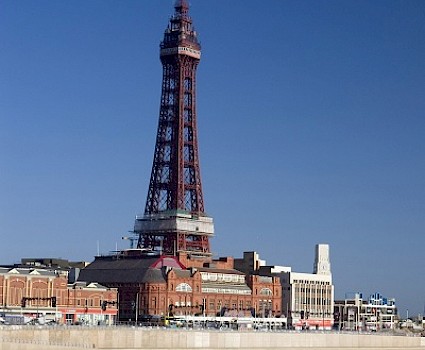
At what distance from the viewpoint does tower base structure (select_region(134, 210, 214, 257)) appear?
160375 millimetres

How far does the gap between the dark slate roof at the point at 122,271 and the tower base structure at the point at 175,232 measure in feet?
27.3

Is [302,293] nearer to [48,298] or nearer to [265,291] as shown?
[265,291]

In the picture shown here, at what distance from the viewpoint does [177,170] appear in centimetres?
16275

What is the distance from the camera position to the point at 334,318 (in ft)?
619

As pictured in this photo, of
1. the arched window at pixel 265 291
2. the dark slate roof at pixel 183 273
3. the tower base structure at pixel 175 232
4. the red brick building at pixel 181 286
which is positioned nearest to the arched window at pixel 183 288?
the red brick building at pixel 181 286

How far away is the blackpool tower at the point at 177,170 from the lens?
162 metres

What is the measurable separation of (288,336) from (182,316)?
26.0 meters

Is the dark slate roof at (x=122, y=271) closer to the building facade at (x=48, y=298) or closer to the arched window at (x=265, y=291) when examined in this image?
the building facade at (x=48, y=298)

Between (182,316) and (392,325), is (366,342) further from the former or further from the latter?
(392,325)

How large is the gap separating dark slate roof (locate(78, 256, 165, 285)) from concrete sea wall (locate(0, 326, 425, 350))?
28405 millimetres

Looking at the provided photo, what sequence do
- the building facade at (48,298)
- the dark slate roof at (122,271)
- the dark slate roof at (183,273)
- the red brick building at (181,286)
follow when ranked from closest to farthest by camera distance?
the building facade at (48,298) → the red brick building at (181,286) → the dark slate roof at (122,271) → the dark slate roof at (183,273)

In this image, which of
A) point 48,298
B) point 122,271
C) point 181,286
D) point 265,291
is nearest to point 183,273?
point 181,286

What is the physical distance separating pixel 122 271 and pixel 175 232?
14869 millimetres

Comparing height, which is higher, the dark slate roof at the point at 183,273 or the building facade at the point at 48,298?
the dark slate roof at the point at 183,273
